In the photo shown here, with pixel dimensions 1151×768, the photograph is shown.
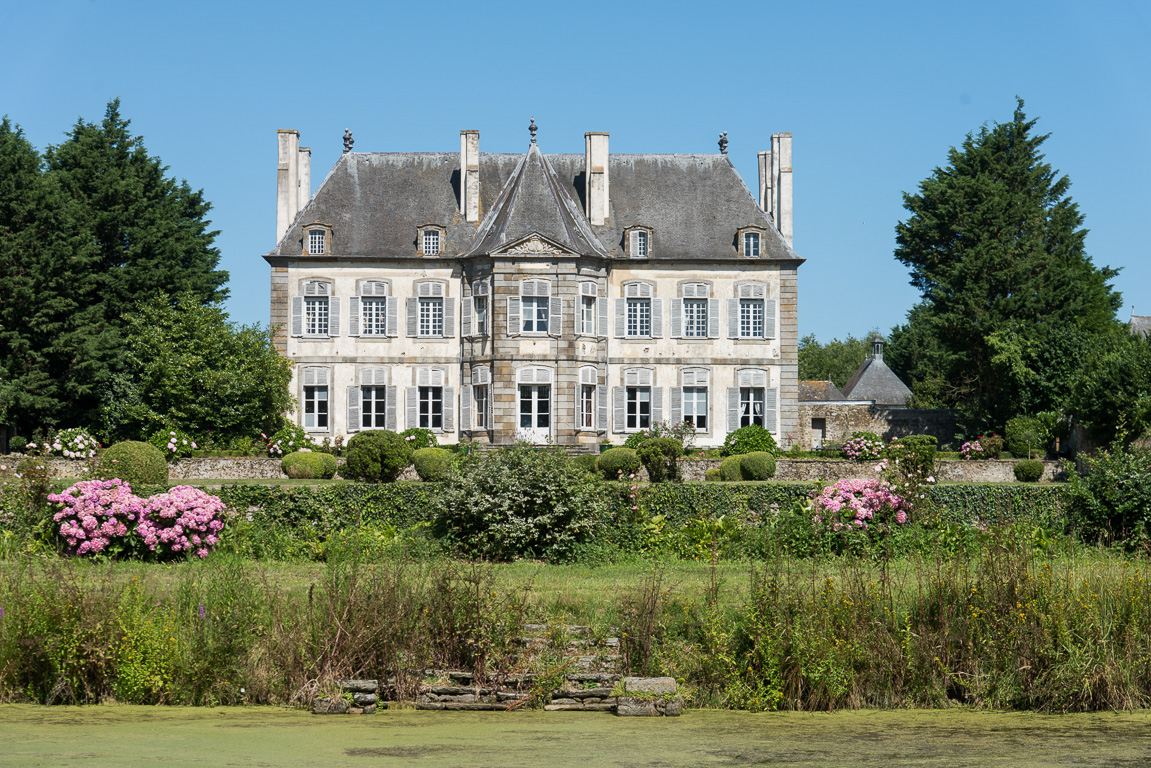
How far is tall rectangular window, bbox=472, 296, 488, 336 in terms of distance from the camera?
1325 inches

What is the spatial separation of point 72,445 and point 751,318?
18.9 meters

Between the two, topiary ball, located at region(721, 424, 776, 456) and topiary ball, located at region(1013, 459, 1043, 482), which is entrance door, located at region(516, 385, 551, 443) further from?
topiary ball, located at region(1013, 459, 1043, 482)

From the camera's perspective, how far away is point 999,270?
38531mm

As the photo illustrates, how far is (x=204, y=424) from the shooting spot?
1253 inches

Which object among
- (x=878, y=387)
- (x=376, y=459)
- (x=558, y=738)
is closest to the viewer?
(x=558, y=738)

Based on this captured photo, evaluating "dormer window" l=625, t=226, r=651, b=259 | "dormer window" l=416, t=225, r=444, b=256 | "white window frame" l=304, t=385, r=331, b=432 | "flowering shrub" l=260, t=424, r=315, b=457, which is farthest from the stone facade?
"flowering shrub" l=260, t=424, r=315, b=457

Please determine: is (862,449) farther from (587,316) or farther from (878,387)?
→ (878,387)

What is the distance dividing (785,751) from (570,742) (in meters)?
1.55

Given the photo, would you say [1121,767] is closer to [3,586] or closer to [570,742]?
[570,742]

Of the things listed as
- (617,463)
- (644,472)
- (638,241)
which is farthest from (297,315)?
(617,463)

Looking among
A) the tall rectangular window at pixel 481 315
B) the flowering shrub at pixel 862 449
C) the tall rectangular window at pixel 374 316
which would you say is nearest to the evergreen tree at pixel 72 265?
the tall rectangular window at pixel 374 316

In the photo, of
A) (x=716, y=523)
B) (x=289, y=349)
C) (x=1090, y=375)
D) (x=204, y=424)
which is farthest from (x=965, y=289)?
(x=716, y=523)

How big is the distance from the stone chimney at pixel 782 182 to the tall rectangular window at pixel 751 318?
2065 mm

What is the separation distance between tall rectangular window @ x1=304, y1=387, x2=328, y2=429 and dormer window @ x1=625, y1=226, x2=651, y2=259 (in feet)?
32.4
